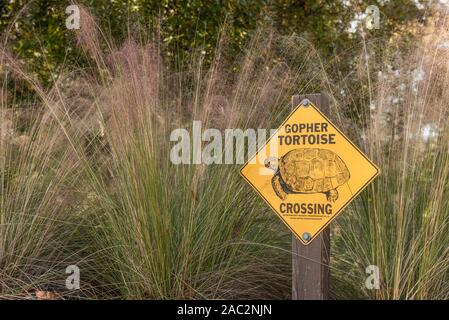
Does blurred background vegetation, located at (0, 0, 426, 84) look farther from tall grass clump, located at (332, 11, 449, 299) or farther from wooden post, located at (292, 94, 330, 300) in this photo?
wooden post, located at (292, 94, 330, 300)

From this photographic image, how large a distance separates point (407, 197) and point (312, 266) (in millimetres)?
818

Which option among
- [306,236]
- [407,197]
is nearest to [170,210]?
[306,236]

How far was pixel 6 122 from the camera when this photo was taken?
4734 mm

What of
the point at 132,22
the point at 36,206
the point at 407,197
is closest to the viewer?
the point at 407,197

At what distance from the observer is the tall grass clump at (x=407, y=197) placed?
3.82 metres

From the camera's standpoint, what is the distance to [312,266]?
3504 millimetres

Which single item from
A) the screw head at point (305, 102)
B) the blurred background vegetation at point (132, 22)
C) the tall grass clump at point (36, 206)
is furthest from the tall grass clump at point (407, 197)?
the blurred background vegetation at point (132, 22)

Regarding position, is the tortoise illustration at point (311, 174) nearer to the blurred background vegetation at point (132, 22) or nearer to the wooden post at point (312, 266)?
the wooden post at point (312, 266)

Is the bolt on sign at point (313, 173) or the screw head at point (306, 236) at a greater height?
the bolt on sign at point (313, 173)

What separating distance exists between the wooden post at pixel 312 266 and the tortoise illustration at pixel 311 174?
209mm

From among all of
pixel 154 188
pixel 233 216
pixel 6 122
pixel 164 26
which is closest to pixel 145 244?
pixel 154 188

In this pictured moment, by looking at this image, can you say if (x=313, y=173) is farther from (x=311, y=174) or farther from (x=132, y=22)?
(x=132, y=22)
